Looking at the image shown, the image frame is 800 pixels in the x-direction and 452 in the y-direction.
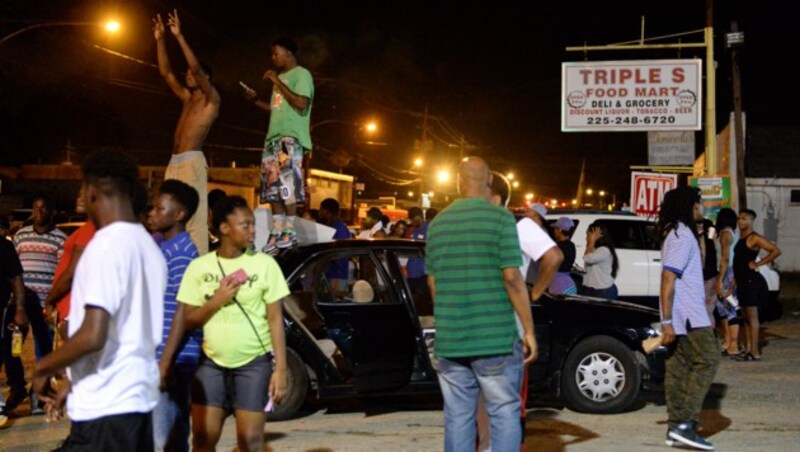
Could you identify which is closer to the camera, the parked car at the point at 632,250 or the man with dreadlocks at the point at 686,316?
the man with dreadlocks at the point at 686,316

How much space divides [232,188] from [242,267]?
38.2m

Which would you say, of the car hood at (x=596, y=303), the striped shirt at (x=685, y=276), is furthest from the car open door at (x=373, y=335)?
the striped shirt at (x=685, y=276)

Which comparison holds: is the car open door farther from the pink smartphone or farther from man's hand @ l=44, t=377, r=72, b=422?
man's hand @ l=44, t=377, r=72, b=422

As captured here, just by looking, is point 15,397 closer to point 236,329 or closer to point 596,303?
point 236,329

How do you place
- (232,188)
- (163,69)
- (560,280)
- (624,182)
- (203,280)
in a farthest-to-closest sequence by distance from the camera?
1. (624,182)
2. (232,188)
3. (560,280)
4. (163,69)
5. (203,280)

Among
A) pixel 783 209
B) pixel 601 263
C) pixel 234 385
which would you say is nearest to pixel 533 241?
pixel 234 385

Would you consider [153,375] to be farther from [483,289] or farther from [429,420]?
[429,420]

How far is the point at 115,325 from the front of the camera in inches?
152

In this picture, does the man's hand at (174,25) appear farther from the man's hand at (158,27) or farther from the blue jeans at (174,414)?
the blue jeans at (174,414)

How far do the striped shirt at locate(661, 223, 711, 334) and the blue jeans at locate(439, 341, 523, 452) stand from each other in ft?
7.58

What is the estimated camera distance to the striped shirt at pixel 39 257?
9.53 m

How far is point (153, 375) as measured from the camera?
13.3ft

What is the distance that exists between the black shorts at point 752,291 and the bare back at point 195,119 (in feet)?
24.1

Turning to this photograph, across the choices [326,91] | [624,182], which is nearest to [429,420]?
[326,91]
